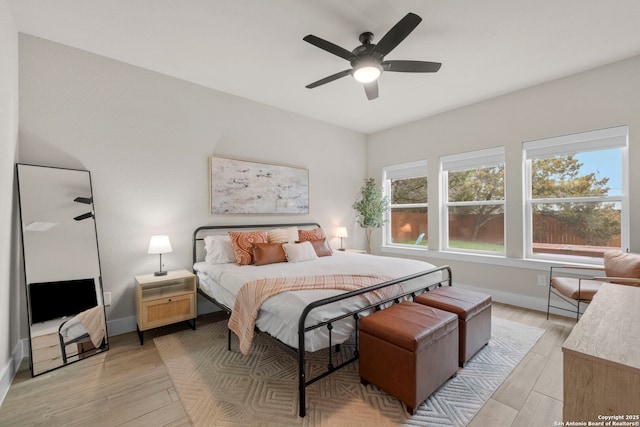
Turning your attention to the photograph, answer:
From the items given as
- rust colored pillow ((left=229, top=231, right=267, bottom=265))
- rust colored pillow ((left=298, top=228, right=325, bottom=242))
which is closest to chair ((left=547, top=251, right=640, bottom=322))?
rust colored pillow ((left=298, top=228, right=325, bottom=242))

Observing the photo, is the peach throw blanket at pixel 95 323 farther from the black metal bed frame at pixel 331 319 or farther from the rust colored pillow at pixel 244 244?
the rust colored pillow at pixel 244 244

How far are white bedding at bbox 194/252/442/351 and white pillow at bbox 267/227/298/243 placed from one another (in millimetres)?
540

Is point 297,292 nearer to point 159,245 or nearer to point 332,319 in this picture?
point 332,319

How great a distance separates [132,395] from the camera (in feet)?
6.69

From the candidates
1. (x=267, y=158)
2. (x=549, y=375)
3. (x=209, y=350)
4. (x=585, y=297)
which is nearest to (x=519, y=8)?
(x=585, y=297)

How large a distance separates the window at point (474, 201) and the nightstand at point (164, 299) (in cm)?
398

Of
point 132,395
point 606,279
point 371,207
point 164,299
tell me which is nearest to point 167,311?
point 164,299

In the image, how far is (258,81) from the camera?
3.47m

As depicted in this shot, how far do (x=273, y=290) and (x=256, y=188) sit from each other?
2.23m

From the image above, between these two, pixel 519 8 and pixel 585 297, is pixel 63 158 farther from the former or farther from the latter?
pixel 585 297

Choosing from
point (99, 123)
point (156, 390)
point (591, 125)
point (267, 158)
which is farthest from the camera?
point (267, 158)

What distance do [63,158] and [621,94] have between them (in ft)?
19.5

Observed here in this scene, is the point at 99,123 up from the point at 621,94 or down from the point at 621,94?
down

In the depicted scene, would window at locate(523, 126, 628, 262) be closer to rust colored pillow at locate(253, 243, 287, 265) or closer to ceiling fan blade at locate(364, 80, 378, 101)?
ceiling fan blade at locate(364, 80, 378, 101)
